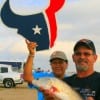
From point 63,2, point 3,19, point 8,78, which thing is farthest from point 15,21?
Answer: point 8,78

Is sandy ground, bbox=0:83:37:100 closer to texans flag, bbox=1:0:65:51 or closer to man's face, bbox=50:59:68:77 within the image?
texans flag, bbox=1:0:65:51

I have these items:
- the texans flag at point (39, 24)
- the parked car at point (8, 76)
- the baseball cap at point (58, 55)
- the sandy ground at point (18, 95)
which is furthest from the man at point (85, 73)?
the parked car at point (8, 76)

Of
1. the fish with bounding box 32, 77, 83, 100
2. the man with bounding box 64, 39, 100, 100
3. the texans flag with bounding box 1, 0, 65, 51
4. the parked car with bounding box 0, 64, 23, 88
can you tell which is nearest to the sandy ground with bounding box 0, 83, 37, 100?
the parked car with bounding box 0, 64, 23, 88

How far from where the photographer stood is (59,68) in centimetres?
548

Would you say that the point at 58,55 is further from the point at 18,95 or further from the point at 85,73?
the point at 18,95

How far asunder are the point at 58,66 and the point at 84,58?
3.16 feet

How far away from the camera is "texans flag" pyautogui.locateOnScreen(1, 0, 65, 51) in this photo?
222 inches

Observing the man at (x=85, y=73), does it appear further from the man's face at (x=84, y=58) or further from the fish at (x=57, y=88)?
the fish at (x=57, y=88)

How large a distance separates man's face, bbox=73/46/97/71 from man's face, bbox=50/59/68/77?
2.60 feet

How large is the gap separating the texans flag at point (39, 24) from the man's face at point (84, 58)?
1006 mm

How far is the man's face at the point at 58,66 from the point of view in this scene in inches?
214

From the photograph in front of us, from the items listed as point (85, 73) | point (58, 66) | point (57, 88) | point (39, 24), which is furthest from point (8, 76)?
point (57, 88)

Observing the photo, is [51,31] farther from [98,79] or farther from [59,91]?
[59,91]

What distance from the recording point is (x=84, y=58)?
4.57 meters
